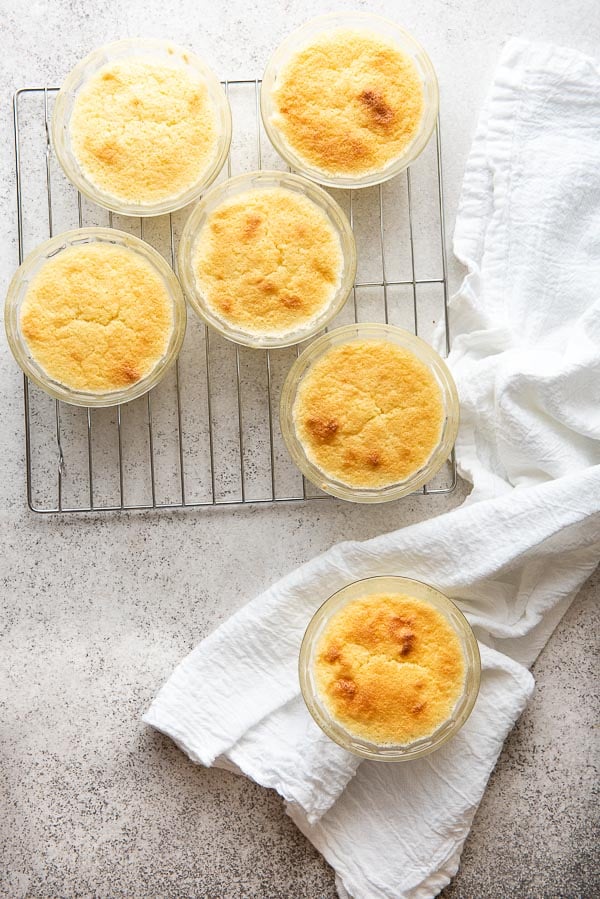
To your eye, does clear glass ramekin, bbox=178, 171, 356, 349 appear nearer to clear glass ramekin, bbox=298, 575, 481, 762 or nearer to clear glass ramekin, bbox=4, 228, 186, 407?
clear glass ramekin, bbox=4, 228, 186, 407

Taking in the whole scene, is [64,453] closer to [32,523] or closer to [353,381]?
[32,523]

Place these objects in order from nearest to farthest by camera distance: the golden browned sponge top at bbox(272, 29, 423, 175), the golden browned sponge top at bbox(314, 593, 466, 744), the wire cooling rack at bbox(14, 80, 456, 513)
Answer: the golden browned sponge top at bbox(314, 593, 466, 744) < the golden browned sponge top at bbox(272, 29, 423, 175) < the wire cooling rack at bbox(14, 80, 456, 513)

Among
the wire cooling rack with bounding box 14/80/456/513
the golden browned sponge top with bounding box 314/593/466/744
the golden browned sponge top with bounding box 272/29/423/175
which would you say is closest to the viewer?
the golden browned sponge top with bounding box 314/593/466/744

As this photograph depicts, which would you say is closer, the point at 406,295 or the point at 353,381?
the point at 353,381

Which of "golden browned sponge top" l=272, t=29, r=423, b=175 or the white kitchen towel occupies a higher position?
"golden browned sponge top" l=272, t=29, r=423, b=175

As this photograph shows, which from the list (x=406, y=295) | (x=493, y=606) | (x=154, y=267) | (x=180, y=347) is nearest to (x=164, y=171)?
(x=154, y=267)

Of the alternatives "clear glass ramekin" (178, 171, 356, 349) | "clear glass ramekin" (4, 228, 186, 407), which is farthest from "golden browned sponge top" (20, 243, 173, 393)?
"clear glass ramekin" (178, 171, 356, 349)
